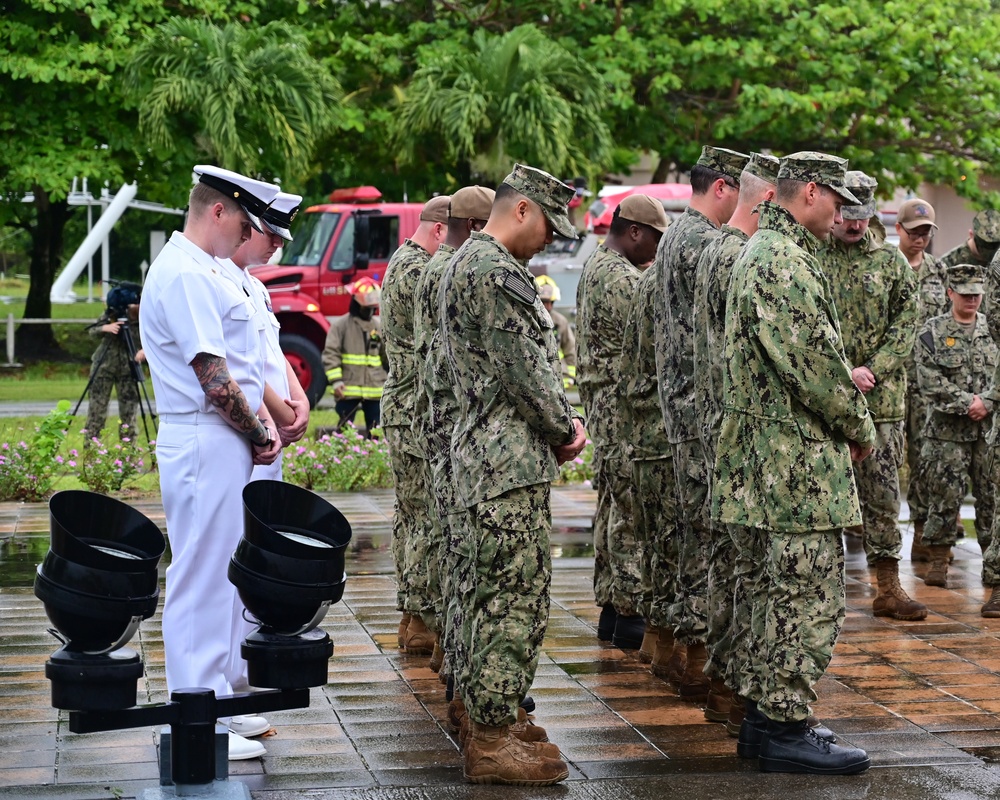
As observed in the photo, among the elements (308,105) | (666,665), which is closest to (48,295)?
(308,105)

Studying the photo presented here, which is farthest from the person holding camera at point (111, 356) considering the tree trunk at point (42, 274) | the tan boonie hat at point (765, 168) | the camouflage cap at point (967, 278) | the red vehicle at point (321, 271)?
the tree trunk at point (42, 274)

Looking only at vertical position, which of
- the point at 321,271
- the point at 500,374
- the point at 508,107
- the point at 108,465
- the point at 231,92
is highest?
the point at 508,107

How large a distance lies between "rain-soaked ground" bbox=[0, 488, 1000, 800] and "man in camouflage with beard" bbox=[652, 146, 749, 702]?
0.31 m

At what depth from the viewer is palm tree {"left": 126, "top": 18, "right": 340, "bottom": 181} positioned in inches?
812

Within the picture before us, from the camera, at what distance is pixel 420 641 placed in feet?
22.8

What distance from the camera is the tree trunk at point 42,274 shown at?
26984 millimetres

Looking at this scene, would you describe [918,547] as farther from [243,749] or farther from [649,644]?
[243,749]

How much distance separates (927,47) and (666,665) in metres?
19.9

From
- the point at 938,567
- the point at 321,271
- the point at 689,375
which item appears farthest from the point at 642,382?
the point at 321,271

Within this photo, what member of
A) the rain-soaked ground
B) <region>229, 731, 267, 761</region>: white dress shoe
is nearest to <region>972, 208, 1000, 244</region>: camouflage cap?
the rain-soaked ground

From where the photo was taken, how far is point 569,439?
5180 mm

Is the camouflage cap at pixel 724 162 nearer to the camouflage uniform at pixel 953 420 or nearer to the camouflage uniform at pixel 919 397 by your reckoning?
the camouflage uniform at pixel 919 397

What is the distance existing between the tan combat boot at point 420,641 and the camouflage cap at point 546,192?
2.43 meters

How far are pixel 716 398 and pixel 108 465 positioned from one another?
24.0 feet
